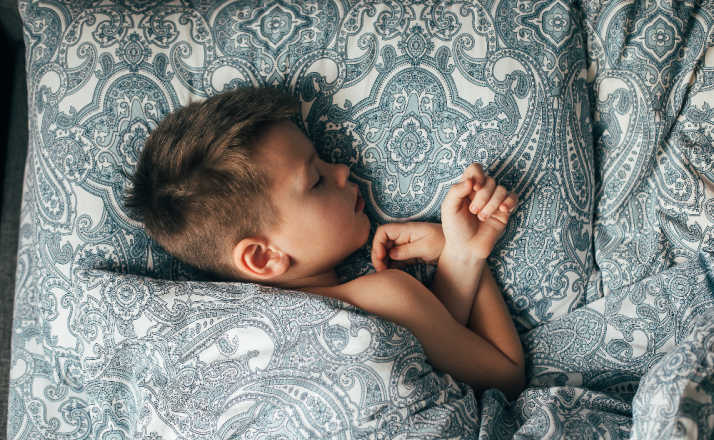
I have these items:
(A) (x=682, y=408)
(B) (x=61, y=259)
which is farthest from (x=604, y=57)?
(B) (x=61, y=259)

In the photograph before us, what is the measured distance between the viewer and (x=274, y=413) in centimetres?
84

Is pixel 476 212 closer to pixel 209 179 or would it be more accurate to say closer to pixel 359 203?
pixel 359 203

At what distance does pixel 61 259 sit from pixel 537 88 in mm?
899

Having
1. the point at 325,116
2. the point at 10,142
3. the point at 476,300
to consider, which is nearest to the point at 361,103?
the point at 325,116

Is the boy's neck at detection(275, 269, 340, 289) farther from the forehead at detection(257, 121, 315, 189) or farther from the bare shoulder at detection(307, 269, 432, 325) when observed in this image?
the forehead at detection(257, 121, 315, 189)

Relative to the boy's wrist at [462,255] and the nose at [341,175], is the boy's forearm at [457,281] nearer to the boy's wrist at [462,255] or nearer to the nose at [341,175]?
the boy's wrist at [462,255]

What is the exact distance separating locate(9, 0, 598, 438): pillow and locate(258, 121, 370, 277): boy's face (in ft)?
0.28

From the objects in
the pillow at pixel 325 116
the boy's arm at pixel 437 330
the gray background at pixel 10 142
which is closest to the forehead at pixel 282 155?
the pillow at pixel 325 116

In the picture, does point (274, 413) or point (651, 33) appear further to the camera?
point (651, 33)

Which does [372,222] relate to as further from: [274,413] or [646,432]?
[646,432]

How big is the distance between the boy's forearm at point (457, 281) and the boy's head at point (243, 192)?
0.17m

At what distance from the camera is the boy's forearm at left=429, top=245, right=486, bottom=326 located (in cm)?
100

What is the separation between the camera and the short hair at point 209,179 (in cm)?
92

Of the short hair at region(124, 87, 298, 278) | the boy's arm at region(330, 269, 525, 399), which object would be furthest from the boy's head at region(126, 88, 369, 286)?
the boy's arm at region(330, 269, 525, 399)
